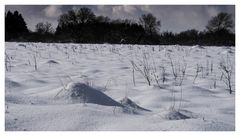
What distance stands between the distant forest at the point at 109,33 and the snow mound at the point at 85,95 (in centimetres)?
1460

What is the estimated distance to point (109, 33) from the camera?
29.7m

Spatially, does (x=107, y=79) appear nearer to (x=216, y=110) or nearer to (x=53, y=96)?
(x=53, y=96)

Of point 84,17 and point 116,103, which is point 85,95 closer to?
point 116,103

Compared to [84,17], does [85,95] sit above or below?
below

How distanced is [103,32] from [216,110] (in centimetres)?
2876

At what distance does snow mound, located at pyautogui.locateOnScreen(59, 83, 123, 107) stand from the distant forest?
1460 cm

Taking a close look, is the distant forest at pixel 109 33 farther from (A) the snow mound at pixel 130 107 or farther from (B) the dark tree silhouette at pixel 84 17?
(A) the snow mound at pixel 130 107

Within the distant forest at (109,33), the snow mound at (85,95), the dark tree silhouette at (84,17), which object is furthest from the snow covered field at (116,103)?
the dark tree silhouette at (84,17)

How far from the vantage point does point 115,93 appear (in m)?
3.16

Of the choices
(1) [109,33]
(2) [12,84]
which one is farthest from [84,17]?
(2) [12,84]

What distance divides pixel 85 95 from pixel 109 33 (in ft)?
90.0

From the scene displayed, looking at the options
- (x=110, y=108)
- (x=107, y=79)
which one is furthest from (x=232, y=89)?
(x=110, y=108)

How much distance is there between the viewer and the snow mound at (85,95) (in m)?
2.49

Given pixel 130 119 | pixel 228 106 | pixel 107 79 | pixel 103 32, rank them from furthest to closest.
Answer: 1. pixel 103 32
2. pixel 107 79
3. pixel 228 106
4. pixel 130 119
